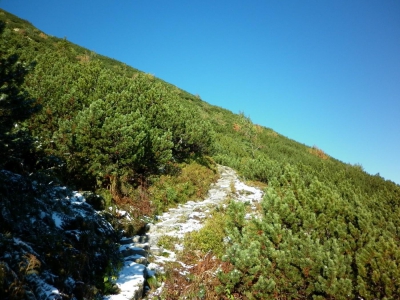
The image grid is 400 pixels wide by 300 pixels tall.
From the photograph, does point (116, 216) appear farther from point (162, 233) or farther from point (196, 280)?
point (196, 280)

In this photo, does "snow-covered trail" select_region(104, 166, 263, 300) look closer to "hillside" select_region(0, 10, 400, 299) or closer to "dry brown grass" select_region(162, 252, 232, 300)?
"hillside" select_region(0, 10, 400, 299)

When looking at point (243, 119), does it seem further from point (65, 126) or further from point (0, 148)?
point (0, 148)

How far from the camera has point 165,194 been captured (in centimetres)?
976

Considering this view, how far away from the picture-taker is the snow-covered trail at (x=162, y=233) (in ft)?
16.6

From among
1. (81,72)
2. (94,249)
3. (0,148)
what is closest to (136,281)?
(94,249)

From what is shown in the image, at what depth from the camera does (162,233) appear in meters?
7.59

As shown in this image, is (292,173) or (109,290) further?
(292,173)

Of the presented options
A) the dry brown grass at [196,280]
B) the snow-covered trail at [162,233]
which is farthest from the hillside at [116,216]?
the snow-covered trail at [162,233]

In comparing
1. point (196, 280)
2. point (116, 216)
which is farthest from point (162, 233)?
point (196, 280)

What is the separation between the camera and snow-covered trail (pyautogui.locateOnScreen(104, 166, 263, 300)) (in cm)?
507

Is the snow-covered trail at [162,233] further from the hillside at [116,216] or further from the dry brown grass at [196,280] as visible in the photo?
the dry brown grass at [196,280]

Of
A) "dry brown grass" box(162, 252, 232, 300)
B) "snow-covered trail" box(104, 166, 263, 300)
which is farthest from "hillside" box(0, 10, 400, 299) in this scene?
"snow-covered trail" box(104, 166, 263, 300)

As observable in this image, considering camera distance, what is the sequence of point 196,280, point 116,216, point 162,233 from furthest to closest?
point 162,233 < point 116,216 < point 196,280

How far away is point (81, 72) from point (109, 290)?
1046cm
